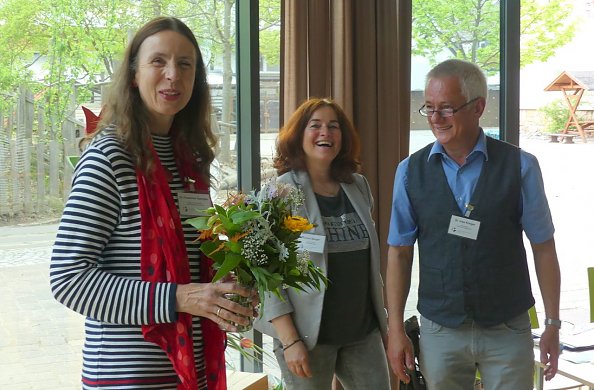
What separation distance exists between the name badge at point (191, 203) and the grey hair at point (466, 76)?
1.28m

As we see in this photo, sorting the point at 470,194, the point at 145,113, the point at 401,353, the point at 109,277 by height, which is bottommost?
the point at 401,353

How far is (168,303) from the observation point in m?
1.68

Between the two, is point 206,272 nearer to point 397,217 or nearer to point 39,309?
point 397,217

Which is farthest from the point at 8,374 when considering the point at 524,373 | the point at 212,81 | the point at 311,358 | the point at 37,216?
the point at 524,373

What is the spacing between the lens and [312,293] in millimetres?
2844

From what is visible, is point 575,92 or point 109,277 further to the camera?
point 575,92

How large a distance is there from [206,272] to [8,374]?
1.94m

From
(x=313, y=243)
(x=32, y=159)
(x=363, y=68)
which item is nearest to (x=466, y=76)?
(x=313, y=243)

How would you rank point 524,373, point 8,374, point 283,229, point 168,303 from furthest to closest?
point 8,374 → point 524,373 → point 283,229 → point 168,303

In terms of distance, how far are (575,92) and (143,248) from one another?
179 inches

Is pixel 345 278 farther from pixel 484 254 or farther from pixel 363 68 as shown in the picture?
pixel 363 68

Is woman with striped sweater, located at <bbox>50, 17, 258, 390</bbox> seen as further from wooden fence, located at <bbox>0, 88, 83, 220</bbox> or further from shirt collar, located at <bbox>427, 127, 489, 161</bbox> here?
wooden fence, located at <bbox>0, 88, 83, 220</bbox>

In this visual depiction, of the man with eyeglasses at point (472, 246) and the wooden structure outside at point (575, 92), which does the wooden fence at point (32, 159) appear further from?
the wooden structure outside at point (575, 92)

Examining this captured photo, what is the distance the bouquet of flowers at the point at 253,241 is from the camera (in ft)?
5.66
